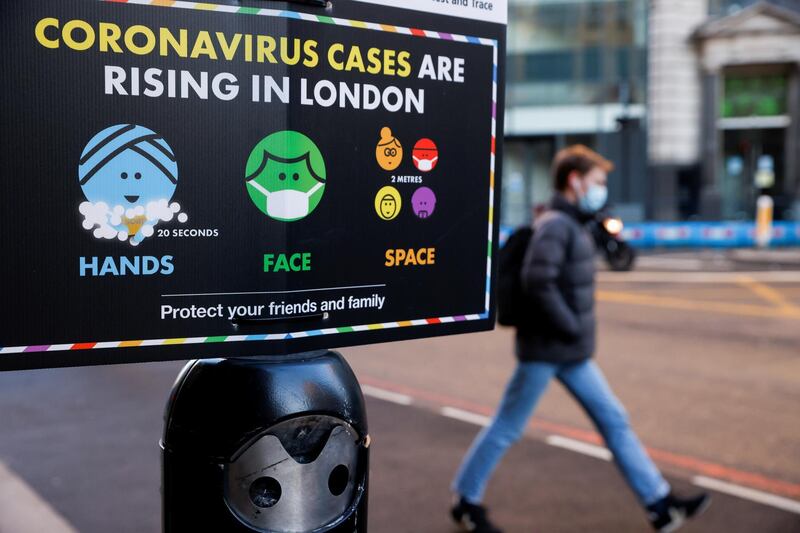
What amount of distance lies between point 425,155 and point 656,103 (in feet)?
98.6

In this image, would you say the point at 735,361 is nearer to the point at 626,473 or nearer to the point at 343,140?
the point at 626,473

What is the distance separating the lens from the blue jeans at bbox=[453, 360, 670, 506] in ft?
16.4

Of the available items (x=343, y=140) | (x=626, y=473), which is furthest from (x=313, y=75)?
(x=626, y=473)

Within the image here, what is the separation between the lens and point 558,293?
199 inches

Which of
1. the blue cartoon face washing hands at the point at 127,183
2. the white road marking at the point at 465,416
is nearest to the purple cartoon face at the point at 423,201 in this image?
→ the blue cartoon face washing hands at the point at 127,183

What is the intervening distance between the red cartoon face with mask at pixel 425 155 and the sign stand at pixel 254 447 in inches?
16.1

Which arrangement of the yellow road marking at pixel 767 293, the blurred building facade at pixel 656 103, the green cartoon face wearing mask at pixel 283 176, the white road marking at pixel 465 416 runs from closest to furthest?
the green cartoon face wearing mask at pixel 283 176 → the white road marking at pixel 465 416 → the yellow road marking at pixel 767 293 → the blurred building facade at pixel 656 103

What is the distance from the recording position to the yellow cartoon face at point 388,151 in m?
1.76

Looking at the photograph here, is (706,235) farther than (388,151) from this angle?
Yes

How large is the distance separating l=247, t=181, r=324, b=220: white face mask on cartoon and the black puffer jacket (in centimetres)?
344

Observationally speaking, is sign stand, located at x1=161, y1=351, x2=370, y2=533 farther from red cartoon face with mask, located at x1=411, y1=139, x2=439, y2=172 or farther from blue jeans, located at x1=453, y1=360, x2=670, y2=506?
blue jeans, located at x1=453, y1=360, x2=670, y2=506

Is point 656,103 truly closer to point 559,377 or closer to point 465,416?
point 465,416

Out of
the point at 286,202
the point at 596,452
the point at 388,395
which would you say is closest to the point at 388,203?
the point at 286,202

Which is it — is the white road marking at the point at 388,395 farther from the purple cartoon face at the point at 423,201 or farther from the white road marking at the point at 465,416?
the purple cartoon face at the point at 423,201
